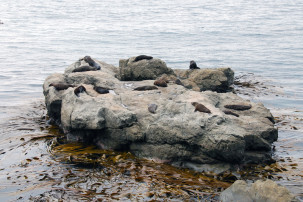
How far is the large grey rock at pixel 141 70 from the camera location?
1465 cm

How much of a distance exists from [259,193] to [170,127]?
3.34 metres

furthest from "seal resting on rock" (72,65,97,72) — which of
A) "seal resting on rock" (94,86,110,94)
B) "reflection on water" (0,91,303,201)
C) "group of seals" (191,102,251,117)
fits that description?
"group of seals" (191,102,251,117)

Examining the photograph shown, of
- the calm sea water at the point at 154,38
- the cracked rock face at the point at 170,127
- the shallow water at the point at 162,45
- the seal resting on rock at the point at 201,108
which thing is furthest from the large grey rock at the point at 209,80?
the seal resting on rock at the point at 201,108

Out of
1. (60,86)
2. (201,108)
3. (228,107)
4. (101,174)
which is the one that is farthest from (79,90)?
(228,107)

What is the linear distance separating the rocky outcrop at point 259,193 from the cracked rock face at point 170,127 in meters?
1.92

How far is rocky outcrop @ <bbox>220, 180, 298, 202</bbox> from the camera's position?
6.55m

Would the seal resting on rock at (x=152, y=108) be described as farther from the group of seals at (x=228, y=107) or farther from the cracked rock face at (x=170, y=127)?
the group of seals at (x=228, y=107)

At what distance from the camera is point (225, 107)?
1152cm

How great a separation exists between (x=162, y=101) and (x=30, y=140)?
3833mm

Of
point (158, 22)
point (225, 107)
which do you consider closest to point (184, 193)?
point (225, 107)

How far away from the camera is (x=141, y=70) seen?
1466 centimetres

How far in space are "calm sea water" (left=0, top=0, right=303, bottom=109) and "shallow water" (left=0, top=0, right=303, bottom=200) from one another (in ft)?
0.21

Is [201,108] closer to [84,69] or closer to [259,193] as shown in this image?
[259,193]

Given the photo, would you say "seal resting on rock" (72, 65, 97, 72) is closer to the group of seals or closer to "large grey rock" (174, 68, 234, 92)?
"large grey rock" (174, 68, 234, 92)
